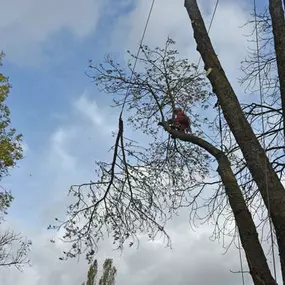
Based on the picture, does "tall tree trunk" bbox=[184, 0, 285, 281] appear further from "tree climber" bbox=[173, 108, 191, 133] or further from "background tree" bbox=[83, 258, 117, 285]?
"background tree" bbox=[83, 258, 117, 285]

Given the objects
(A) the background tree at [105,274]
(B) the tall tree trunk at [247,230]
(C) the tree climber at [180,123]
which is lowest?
(B) the tall tree trunk at [247,230]

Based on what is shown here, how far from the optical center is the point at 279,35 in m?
4.20

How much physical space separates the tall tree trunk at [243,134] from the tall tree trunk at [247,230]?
142 mm

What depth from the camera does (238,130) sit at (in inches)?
151

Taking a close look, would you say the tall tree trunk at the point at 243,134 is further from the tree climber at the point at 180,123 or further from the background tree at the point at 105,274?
the background tree at the point at 105,274

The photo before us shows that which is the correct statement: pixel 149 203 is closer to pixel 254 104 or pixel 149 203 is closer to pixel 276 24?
pixel 254 104

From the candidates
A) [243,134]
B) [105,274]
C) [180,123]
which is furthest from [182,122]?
[105,274]

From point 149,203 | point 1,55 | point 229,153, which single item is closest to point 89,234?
point 149,203

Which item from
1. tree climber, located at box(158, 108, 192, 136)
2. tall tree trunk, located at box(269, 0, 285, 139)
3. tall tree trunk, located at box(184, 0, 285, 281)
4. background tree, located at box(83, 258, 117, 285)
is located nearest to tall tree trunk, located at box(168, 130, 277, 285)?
tall tree trunk, located at box(184, 0, 285, 281)

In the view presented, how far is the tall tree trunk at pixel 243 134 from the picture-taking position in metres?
3.26

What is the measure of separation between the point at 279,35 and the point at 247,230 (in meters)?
1.95

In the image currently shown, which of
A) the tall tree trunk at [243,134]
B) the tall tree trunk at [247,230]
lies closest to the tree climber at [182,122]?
the tall tree trunk at [243,134]

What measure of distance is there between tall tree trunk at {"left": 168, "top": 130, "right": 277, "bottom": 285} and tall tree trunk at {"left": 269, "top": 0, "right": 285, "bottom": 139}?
795 millimetres

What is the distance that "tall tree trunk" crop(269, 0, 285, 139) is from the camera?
4020 mm
